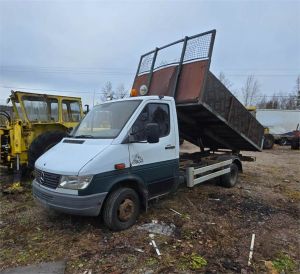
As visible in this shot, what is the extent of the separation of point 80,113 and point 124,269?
22.1 feet

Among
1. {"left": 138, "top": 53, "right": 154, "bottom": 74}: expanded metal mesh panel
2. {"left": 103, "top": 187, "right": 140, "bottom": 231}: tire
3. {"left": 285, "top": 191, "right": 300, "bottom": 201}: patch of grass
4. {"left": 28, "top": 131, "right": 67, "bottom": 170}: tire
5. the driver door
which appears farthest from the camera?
{"left": 28, "top": 131, "right": 67, "bottom": 170}: tire

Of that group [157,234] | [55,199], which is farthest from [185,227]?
Answer: [55,199]

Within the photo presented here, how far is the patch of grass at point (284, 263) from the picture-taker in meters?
4.09

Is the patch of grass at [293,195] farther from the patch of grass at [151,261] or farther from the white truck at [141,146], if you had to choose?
the patch of grass at [151,261]

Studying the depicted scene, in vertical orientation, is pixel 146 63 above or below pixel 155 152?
above

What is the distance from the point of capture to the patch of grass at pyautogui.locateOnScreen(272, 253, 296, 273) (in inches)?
161

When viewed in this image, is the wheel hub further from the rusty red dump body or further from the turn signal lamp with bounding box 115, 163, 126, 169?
the rusty red dump body

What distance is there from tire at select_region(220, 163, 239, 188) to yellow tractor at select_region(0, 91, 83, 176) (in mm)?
4165

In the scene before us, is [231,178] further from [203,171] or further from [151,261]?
[151,261]

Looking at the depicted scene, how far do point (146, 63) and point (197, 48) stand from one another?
1729mm

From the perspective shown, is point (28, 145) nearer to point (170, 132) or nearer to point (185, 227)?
point (170, 132)

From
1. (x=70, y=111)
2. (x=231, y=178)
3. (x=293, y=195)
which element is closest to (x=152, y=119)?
(x=231, y=178)

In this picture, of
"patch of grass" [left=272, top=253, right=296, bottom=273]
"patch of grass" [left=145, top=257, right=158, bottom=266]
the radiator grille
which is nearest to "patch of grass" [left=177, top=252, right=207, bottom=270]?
"patch of grass" [left=145, top=257, right=158, bottom=266]

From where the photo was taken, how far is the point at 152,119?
5.59m
